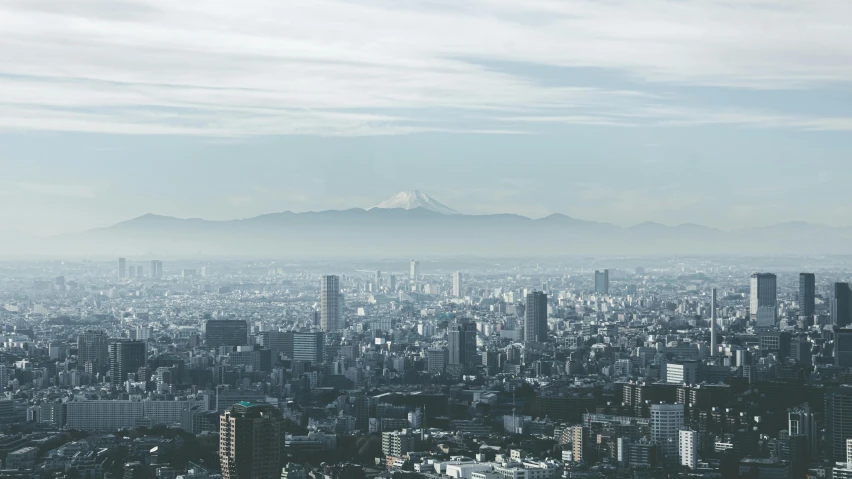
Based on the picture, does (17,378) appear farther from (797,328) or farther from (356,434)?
(797,328)

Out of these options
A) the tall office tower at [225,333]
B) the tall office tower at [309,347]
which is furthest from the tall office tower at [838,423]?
the tall office tower at [225,333]

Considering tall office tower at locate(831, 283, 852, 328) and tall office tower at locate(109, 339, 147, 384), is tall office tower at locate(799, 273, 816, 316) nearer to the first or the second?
tall office tower at locate(831, 283, 852, 328)

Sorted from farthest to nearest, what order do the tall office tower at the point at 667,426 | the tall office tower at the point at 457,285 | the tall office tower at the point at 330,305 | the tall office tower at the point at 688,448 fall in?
1. the tall office tower at the point at 457,285
2. the tall office tower at the point at 330,305
3. the tall office tower at the point at 667,426
4. the tall office tower at the point at 688,448

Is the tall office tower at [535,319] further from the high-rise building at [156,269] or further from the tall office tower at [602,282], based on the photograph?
the high-rise building at [156,269]

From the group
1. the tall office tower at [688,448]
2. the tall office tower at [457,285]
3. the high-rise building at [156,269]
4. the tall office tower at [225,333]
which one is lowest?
the tall office tower at [688,448]

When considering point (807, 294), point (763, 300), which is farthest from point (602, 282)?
point (807, 294)

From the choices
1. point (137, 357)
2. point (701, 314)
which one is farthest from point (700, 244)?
point (137, 357)

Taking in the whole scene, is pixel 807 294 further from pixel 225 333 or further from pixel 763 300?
pixel 225 333
